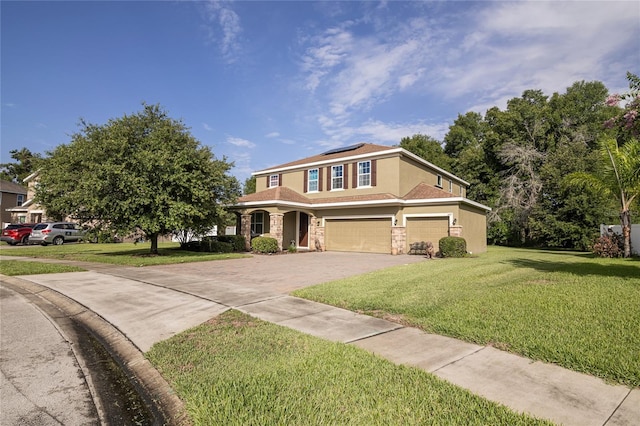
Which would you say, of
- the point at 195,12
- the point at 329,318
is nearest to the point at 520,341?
the point at 329,318

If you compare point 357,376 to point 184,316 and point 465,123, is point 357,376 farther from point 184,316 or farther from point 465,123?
point 465,123

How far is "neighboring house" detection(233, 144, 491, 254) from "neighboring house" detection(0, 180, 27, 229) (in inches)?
1415

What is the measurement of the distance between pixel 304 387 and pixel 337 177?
65.4ft

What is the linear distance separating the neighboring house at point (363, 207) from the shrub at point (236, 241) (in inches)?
28.8

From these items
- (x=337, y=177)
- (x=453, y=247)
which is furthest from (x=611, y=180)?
(x=337, y=177)

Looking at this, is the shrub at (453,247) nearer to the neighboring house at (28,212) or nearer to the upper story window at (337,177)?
the upper story window at (337,177)

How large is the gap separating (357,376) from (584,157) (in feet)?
95.3

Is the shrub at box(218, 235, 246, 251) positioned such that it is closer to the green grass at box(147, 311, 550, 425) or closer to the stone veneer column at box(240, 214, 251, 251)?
the stone veneer column at box(240, 214, 251, 251)

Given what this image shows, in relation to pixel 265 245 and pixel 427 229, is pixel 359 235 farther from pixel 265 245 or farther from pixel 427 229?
pixel 265 245

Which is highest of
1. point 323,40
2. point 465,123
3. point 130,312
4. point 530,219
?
point 465,123

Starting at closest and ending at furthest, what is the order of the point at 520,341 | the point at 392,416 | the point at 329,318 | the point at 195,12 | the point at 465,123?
the point at 392,416, the point at 520,341, the point at 329,318, the point at 195,12, the point at 465,123

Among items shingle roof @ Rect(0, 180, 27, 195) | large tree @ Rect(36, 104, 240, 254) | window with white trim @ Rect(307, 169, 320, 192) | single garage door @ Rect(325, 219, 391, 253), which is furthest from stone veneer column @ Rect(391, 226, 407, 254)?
shingle roof @ Rect(0, 180, 27, 195)

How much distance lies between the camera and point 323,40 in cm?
1246

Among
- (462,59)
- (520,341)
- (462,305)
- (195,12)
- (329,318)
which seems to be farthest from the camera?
(462,59)
